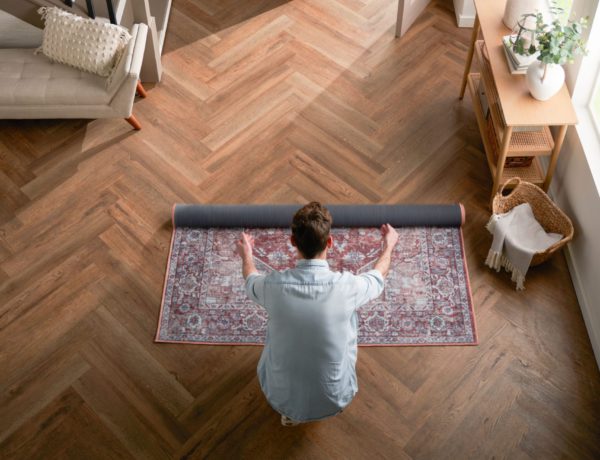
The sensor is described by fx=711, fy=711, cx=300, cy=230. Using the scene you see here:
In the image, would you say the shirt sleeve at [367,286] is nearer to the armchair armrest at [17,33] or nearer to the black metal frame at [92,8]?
the black metal frame at [92,8]

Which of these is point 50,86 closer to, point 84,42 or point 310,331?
point 84,42

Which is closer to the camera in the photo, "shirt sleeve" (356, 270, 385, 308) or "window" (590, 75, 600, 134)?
"shirt sleeve" (356, 270, 385, 308)

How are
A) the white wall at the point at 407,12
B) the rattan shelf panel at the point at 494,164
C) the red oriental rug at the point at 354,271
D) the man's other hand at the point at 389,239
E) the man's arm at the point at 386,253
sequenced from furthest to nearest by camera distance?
the white wall at the point at 407,12, the rattan shelf panel at the point at 494,164, the red oriental rug at the point at 354,271, the man's other hand at the point at 389,239, the man's arm at the point at 386,253

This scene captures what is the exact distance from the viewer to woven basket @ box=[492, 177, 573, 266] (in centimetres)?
387

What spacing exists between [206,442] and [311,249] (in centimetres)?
125

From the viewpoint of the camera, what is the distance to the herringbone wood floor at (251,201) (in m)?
3.49

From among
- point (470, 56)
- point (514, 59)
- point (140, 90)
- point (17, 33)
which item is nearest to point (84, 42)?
point (140, 90)

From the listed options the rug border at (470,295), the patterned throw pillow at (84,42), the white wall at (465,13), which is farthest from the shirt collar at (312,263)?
the white wall at (465,13)

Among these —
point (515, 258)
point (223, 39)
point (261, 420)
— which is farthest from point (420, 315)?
point (223, 39)

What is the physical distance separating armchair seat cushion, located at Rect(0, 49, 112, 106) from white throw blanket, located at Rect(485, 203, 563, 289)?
2431mm

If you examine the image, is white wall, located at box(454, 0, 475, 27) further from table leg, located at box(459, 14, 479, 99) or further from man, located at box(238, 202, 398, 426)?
man, located at box(238, 202, 398, 426)

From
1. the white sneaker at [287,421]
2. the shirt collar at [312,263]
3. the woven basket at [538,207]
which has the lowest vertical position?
the white sneaker at [287,421]

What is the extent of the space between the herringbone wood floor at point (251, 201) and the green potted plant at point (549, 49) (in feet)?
2.72

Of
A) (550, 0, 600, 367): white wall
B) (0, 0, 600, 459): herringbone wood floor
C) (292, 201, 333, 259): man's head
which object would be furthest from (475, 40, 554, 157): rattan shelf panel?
(292, 201, 333, 259): man's head
